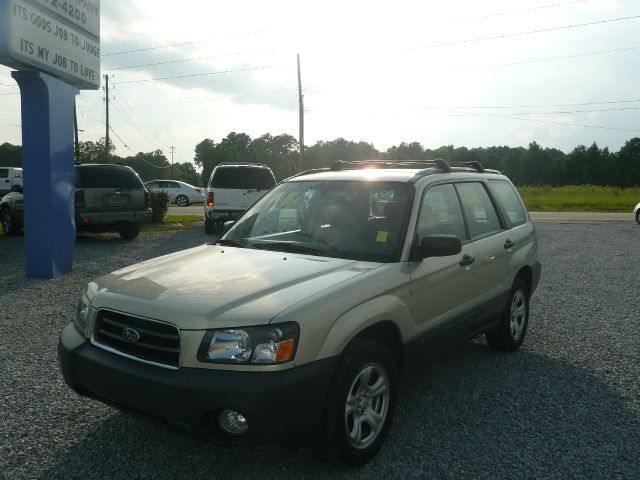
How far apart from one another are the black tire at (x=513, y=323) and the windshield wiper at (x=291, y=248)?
7.29 feet

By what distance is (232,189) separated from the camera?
15.8 meters

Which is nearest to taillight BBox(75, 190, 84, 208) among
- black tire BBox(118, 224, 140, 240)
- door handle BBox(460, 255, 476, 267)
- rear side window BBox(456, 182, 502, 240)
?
black tire BBox(118, 224, 140, 240)

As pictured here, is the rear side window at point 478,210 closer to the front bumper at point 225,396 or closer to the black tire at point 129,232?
the front bumper at point 225,396

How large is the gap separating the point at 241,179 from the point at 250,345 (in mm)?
13436

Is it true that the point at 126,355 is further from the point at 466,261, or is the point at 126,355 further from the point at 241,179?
the point at 241,179

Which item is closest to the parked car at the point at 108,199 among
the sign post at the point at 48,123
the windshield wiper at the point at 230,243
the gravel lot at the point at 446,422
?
the sign post at the point at 48,123

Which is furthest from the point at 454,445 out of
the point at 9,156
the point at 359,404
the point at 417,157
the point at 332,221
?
the point at 9,156

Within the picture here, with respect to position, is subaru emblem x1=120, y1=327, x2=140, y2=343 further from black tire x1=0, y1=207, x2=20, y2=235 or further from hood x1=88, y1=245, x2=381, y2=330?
black tire x1=0, y1=207, x2=20, y2=235

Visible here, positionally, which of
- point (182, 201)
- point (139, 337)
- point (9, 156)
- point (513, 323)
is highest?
point (9, 156)

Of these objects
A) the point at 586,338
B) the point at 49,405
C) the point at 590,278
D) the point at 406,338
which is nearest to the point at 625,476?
the point at 406,338

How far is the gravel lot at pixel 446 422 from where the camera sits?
3.29 meters

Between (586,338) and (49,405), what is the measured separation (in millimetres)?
5046

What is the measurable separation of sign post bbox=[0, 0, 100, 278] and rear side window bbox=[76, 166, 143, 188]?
310cm

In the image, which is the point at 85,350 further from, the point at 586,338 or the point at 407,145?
the point at 407,145
